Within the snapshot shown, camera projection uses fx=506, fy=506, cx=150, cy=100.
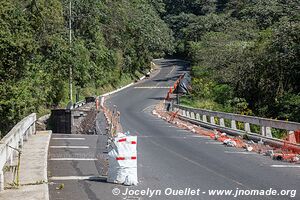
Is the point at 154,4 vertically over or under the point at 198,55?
over

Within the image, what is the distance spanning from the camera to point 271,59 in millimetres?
35688

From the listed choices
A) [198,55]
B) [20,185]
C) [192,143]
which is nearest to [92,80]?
[198,55]

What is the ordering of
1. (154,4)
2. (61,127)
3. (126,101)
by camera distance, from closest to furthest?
(61,127)
(126,101)
(154,4)

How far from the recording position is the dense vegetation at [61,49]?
33938 mm

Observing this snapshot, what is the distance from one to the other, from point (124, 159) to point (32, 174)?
235 centimetres

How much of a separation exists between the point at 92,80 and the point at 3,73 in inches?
1239

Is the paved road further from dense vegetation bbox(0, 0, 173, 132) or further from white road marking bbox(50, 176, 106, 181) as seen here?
dense vegetation bbox(0, 0, 173, 132)

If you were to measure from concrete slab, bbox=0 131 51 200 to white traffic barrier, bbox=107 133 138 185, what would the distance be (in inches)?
58.9

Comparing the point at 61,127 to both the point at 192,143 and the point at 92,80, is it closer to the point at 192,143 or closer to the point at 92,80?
the point at 192,143

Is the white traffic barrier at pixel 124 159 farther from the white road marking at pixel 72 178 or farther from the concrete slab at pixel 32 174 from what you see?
the concrete slab at pixel 32 174

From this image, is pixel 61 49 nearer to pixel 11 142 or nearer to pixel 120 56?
pixel 120 56

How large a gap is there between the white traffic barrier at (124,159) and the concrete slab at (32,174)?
1.50 meters

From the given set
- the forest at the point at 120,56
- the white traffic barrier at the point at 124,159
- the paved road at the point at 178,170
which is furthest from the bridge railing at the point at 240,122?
the white traffic barrier at the point at 124,159

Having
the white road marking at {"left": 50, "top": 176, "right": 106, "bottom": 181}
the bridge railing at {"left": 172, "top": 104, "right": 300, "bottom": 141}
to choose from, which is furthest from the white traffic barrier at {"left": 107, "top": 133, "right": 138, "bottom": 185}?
the bridge railing at {"left": 172, "top": 104, "right": 300, "bottom": 141}
